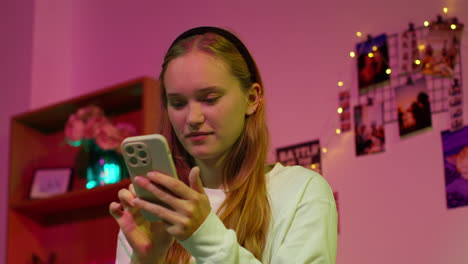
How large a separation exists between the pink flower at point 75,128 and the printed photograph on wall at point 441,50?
1.48 metres

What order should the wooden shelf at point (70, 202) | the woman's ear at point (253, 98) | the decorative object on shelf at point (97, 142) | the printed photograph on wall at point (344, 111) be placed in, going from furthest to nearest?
the decorative object on shelf at point (97, 142), the wooden shelf at point (70, 202), the printed photograph on wall at point (344, 111), the woman's ear at point (253, 98)

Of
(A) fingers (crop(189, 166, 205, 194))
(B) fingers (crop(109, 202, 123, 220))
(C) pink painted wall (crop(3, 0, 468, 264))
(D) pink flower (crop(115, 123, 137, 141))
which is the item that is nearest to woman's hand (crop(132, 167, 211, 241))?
(A) fingers (crop(189, 166, 205, 194))

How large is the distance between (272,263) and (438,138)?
1.21 meters

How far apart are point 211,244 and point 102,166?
77.0 inches

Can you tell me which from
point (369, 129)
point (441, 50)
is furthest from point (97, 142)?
point (441, 50)

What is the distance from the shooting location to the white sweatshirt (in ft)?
3.76

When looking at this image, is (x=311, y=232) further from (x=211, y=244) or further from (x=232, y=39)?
(x=232, y=39)

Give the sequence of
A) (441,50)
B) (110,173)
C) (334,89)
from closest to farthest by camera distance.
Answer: (441,50)
(334,89)
(110,173)

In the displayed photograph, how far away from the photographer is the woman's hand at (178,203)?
1.11 meters

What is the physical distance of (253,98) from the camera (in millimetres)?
1473

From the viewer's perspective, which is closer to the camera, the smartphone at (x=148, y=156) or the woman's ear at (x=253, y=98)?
the smartphone at (x=148, y=156)

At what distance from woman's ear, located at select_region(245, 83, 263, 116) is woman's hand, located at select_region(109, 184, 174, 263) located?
0.33 m

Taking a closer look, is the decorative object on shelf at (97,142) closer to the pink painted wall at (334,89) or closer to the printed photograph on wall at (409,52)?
the pink painted wall at (334,89)

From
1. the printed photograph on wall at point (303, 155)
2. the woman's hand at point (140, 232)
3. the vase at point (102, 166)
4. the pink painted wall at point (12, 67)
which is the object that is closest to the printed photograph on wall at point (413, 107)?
the printed photograph on wall at point (303, 155)
